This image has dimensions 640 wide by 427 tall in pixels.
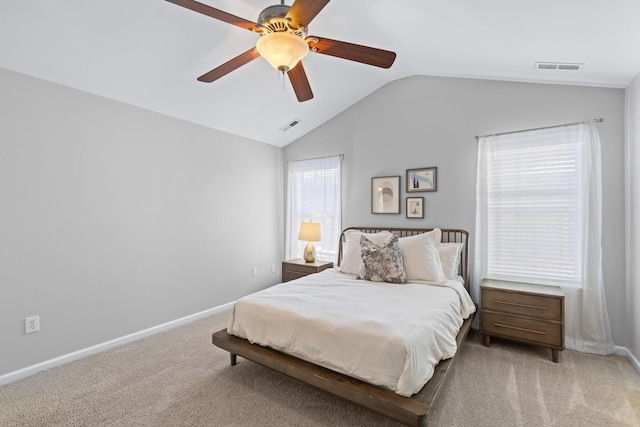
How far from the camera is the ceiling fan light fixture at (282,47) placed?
1773 millimetres

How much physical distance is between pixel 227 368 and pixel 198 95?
9.21 ft

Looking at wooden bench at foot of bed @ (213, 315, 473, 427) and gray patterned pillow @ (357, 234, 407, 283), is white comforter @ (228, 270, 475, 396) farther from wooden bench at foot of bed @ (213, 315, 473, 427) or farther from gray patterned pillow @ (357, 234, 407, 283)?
gray patterned pillow @ (357, 234, 407, 283)

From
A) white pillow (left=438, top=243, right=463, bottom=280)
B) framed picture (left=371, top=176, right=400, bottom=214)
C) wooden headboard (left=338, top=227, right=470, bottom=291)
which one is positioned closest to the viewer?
white pillow (left=438, top=243, right=463, bottom=280)

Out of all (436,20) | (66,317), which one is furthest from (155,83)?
(436,20)

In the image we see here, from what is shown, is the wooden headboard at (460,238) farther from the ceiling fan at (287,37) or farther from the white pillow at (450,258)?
the ceiling fan at (287,37)

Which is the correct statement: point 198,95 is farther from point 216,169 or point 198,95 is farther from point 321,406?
point 321,406

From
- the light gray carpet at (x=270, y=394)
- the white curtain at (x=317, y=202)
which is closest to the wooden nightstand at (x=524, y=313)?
the light gray carpet at (x=270, y=394)

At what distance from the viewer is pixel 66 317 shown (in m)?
2.70

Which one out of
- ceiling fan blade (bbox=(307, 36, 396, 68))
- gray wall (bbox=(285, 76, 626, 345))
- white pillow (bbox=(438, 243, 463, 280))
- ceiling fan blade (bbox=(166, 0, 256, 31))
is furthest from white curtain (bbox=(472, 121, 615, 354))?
ceiling fan blade (bbox=(166, 0, 256, 31))

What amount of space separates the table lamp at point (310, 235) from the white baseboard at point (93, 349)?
1494 millimetres

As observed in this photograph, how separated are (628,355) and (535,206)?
1515mm

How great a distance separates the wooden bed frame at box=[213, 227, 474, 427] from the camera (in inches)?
64.0

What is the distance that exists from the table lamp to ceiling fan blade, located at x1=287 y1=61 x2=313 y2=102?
81.8 inches

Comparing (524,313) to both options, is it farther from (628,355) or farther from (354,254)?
(354,254)
